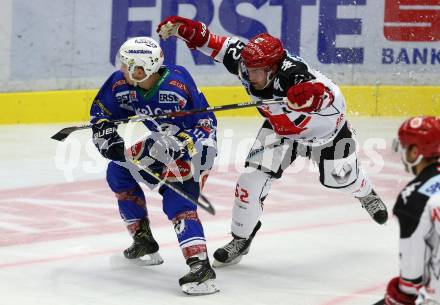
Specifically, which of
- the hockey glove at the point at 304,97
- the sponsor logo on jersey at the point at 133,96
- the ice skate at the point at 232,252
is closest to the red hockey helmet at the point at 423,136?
the hockey glove at the point at 304,97

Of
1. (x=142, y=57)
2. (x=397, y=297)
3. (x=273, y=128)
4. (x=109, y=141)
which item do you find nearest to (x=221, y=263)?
(x=273, y=128)

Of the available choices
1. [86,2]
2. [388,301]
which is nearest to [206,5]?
[86,2]

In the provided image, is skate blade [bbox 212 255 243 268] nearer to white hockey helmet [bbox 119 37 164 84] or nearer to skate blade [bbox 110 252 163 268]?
skate blade [bbox 110 252 163 268]

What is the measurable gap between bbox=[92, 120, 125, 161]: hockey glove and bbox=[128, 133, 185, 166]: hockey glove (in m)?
0.09

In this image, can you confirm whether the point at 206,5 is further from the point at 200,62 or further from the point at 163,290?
the point at 163,290

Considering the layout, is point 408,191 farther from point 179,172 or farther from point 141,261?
point 141,261

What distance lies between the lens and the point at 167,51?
904cm

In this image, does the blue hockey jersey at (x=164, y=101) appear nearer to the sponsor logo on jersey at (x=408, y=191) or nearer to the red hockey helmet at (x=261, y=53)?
the red hockey helmet at (x=261, y=53)

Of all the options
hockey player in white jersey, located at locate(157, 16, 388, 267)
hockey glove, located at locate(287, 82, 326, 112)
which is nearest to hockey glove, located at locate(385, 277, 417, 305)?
hockey glove, located at locate(287, 82, 326, 112)

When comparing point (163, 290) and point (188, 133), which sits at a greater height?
point (188, 133)

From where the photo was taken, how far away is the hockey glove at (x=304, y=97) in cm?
472

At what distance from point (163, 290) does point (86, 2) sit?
4.31 m

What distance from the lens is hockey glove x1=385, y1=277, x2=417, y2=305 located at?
11.1 ft

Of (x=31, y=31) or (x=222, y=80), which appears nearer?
(x=31, y=31)
